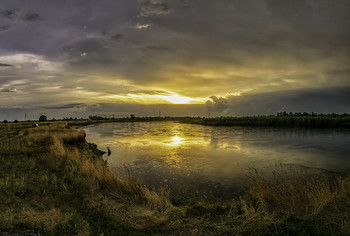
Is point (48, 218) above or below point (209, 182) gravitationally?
above

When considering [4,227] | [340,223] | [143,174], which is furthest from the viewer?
[143,174]

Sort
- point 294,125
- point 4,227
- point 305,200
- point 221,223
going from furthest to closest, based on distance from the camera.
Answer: point 294,125 < point 305,200 < point 221,223 < point 4,227

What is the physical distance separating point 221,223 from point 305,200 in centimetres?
350

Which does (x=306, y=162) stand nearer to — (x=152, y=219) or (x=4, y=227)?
(x=152, y=219)

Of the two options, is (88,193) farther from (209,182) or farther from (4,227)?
(209,182)

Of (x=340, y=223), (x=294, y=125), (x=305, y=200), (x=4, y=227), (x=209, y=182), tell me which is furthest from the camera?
(x=294, y=125)

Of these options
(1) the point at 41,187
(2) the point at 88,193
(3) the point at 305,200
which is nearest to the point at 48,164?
(1) the point at 41,187

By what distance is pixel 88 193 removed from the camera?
9477 mm

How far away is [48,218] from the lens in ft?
21.6

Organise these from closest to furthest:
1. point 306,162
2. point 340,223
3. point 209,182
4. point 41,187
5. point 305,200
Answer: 1. point 340,223
2. point 305,200
3. point 41,187
4. point 209,182
5. point 306,162

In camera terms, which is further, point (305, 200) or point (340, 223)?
point (305, 200)

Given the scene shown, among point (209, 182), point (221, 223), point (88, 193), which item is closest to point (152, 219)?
point (221, 223)

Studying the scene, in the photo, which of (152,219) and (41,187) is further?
(41,187)

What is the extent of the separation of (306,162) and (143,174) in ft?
48.4
